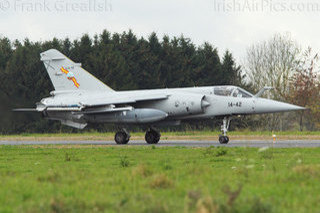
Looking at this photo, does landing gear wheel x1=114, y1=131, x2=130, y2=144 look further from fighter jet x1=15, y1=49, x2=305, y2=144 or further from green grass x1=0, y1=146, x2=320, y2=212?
green grass x1=0, y1=146, x2=320, y2=212

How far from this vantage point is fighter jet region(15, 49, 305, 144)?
24.8 meters

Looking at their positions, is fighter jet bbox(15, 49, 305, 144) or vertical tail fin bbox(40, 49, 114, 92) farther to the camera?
vertical tail fin bbox(40, 49, 114, 92)

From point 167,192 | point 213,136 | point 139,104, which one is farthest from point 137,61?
point 167,192

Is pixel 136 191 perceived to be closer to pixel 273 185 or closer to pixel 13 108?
pixel 273 185

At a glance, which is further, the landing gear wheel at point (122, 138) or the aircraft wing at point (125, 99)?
the landing gear wheel at point (122, 138)

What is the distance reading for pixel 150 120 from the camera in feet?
82.8

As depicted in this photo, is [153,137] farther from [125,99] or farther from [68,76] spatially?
[68,76]

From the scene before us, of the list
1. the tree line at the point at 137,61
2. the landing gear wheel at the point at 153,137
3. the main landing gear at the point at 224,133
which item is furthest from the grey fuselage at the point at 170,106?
the tree line at the point at 137,61

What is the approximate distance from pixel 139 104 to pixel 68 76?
438cm

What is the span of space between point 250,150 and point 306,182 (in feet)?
29.5

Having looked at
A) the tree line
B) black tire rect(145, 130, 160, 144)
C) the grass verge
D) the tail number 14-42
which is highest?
the tree line

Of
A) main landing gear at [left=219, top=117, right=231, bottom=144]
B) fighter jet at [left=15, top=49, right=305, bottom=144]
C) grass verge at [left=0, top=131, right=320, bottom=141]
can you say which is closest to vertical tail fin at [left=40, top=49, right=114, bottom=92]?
fighter jet at [left=15, top=49, right=305, bottom=144]

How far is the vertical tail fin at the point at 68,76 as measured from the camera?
28.1 m

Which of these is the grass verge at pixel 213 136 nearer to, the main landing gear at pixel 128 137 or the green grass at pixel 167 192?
the main landing gear at pixel 128 137
